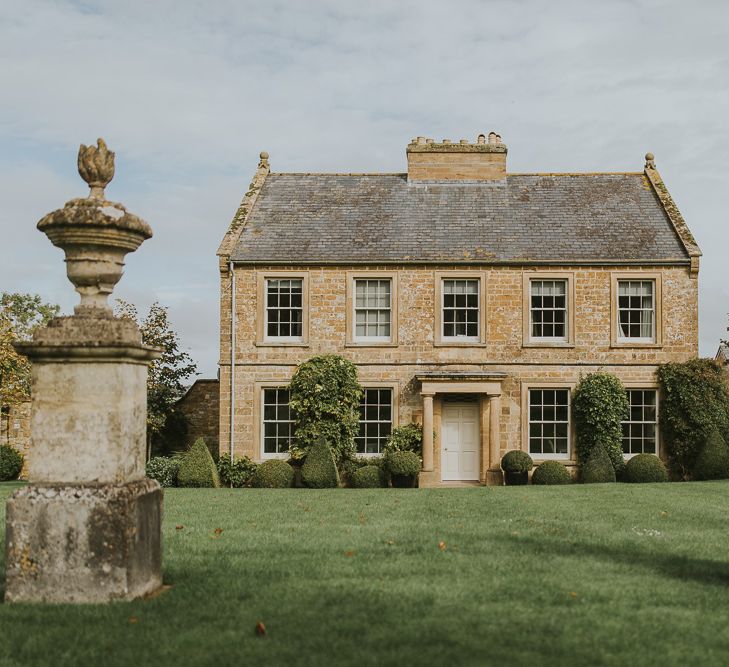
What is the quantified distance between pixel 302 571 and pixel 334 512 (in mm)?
6575

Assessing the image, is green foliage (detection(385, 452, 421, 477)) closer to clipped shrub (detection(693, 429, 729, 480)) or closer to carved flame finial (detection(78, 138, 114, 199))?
clipped shrub (detection(693, 429, 729, 480))

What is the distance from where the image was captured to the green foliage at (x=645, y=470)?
2484cm

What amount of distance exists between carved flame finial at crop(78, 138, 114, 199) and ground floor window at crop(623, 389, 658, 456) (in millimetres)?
20732

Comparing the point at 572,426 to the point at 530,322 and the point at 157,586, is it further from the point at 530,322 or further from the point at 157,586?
the point at 157,586

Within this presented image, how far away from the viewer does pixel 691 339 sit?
26422 millimetres

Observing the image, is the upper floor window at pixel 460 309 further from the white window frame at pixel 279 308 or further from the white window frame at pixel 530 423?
the white window frame at pixel 279 308

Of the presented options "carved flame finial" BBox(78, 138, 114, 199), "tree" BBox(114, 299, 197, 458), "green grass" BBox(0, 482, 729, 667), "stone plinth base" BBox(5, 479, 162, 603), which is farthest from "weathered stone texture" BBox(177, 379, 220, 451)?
"stone plinth base" BBox(5, 479, 162, 603)

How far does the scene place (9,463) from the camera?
28844mm

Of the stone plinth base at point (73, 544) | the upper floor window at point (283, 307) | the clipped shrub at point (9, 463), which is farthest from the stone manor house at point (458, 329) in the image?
the stone plinth base at point (73, 544)

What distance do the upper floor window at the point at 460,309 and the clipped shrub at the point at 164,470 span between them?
8010mm

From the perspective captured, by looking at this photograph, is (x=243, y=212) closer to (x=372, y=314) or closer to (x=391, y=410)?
(x=372, y=314)

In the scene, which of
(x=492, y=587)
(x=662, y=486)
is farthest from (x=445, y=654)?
(x=662, y=486)

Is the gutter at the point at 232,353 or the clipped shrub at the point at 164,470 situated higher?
the gutter at the point at 232,353

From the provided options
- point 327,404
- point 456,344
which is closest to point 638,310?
point 456,344
